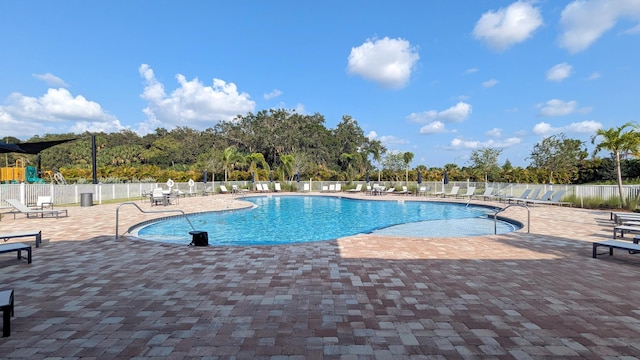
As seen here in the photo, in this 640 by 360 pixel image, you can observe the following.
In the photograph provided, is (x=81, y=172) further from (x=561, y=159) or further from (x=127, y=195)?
(x=561, y=159)

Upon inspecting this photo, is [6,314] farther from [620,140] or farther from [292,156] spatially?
[292,156]

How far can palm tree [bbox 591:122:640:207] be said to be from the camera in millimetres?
11711

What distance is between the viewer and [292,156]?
92.4ft

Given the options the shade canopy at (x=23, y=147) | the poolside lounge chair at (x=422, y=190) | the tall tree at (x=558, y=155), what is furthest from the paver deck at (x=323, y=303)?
the tall tree at (x=558, y=155)

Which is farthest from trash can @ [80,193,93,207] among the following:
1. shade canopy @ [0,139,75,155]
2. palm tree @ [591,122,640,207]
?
palm tree @ [591,122,640,207]

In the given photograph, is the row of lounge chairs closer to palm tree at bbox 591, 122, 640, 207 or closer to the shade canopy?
palm tree at bbox 591, 122, 640, 207

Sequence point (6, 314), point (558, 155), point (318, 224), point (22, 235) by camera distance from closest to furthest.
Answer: point (6, 314), point (22, 235), point (318, 224), point (558, 155)

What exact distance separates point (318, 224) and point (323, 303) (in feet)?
26.7

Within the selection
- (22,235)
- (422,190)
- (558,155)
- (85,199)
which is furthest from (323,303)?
(558,155)

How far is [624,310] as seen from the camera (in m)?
3.09

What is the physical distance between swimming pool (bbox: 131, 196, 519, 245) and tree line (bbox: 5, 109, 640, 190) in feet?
23.1

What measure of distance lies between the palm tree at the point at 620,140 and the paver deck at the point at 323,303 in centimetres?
937

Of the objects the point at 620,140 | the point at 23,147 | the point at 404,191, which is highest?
the point at 620,140

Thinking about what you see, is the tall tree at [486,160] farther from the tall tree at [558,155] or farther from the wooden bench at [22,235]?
the wooden bench at [22,235]
